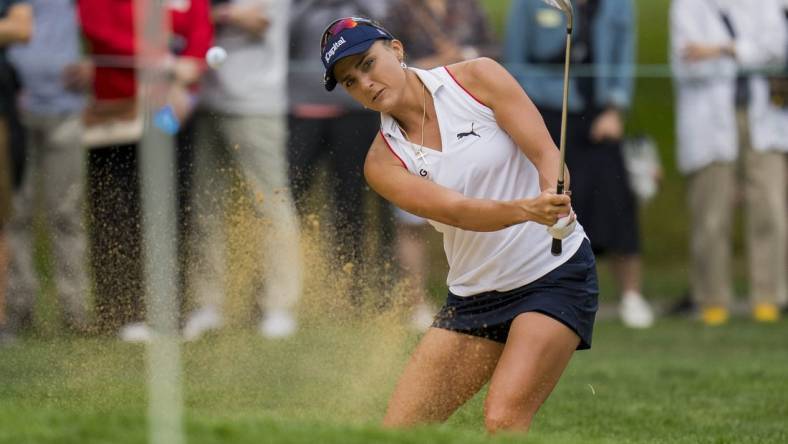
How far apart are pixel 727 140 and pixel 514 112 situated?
6359mm

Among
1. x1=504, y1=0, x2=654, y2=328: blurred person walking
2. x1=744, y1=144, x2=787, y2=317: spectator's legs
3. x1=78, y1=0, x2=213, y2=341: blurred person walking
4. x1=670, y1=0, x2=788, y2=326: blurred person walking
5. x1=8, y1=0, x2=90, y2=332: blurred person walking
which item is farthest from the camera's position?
x1=744, y1=144, x2=787, y2=317: spectator's legs

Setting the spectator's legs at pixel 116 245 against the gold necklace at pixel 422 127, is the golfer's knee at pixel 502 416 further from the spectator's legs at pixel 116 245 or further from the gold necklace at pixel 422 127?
the spectator's legs at pixel 116 245

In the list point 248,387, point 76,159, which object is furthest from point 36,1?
point 248,387

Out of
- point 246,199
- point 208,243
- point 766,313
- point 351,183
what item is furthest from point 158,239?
point 766,313

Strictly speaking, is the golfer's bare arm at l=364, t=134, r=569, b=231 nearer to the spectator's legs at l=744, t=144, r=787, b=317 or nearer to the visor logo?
the visor logo

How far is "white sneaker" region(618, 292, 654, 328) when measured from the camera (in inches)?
479

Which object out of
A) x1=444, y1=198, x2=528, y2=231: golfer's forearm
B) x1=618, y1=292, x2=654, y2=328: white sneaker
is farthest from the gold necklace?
x1=618, y1=292, x2=654, y2=328: white sneaker

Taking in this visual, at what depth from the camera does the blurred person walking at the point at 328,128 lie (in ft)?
31.3

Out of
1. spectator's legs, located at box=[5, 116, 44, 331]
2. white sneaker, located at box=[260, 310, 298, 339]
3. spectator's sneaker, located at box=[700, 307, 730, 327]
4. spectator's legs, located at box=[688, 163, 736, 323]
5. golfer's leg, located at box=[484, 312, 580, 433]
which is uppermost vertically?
golfer's leg, located at box=[484, 312, 580, 433]

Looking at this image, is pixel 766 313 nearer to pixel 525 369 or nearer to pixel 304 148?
pixel 304 148

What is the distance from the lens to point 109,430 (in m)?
5.67

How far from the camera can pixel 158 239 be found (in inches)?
335

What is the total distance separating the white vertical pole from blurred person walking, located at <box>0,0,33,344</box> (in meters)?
0.80

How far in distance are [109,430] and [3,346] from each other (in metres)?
3.07
